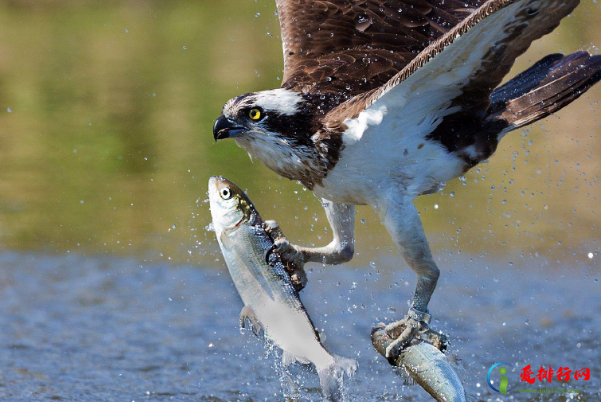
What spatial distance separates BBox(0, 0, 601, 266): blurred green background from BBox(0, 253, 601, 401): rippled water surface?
0.40 metres

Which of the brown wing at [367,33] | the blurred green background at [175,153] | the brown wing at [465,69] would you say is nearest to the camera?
the brown wing at [465,69]

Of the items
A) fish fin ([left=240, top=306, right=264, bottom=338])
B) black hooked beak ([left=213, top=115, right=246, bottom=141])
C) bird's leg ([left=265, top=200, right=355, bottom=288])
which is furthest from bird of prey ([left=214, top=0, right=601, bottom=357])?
fish fin ([left=240, top=306, right=264, bottom=338])

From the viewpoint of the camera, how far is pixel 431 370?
3885mm

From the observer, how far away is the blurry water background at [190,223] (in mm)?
5570

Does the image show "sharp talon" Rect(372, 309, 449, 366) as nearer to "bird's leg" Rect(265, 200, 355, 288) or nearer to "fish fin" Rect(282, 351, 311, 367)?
"fish fin" Rect(282, 351, 311, 367)

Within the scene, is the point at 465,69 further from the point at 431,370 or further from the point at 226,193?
the point at 431,370

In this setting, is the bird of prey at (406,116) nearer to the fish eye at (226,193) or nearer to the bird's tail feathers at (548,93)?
the bird's tail feathers at (548,93)

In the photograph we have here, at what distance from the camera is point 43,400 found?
15.9ft

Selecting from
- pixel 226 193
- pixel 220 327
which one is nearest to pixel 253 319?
pixel 226 193

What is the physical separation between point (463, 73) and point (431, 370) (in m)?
1.32

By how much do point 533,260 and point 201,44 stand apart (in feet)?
23.4

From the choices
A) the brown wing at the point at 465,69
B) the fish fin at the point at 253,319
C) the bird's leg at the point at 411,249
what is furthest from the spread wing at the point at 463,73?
the fish fin at the point at 253,319

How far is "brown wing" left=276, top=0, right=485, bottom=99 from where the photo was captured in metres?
4.79

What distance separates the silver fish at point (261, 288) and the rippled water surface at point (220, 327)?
0.82 meters
